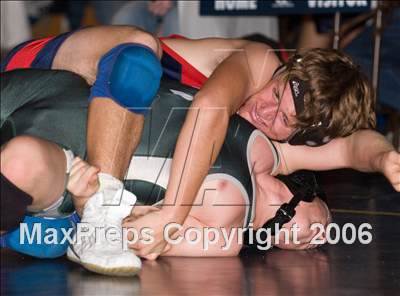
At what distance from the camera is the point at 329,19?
5871 millimetres

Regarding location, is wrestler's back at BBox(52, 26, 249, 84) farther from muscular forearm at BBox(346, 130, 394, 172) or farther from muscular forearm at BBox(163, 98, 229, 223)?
muscular forearm at BBox(346, 130, 394, 172)

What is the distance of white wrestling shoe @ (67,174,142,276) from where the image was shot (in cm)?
263

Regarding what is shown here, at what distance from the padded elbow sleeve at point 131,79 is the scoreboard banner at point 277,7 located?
2.45 meters

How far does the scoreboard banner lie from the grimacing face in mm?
2109

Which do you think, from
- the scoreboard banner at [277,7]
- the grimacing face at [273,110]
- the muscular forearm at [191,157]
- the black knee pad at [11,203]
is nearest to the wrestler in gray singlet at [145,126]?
the grimacing face at [273,110]

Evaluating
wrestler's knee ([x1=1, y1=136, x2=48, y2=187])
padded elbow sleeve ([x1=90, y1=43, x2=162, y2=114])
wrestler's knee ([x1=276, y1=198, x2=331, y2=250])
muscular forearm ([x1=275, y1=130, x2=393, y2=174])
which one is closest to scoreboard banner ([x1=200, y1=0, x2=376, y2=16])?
muscular forearm ([x1=275, y1=130, x2=393, y2=174])

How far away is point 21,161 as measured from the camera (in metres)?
2.52

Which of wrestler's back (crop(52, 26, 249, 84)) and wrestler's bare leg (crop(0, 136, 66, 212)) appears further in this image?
wrestler's back (crop(52, 26, 249, 84))

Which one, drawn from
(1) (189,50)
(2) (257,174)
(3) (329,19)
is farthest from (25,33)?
(2) (257,174)

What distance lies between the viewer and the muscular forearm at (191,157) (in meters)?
2.75

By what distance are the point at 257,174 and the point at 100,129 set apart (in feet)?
1.84

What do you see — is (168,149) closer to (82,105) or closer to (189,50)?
(82,105)

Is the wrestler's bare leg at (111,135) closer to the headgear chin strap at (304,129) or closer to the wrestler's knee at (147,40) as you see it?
the wrestler's knee at (147,40)

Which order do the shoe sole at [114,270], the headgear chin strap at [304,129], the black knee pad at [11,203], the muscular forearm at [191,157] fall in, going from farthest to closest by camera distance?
the headgear chin strap at [304,129], the muscular forearm at [191,157], the shoe sole at [114,270], the black knee pad at [11,203]
